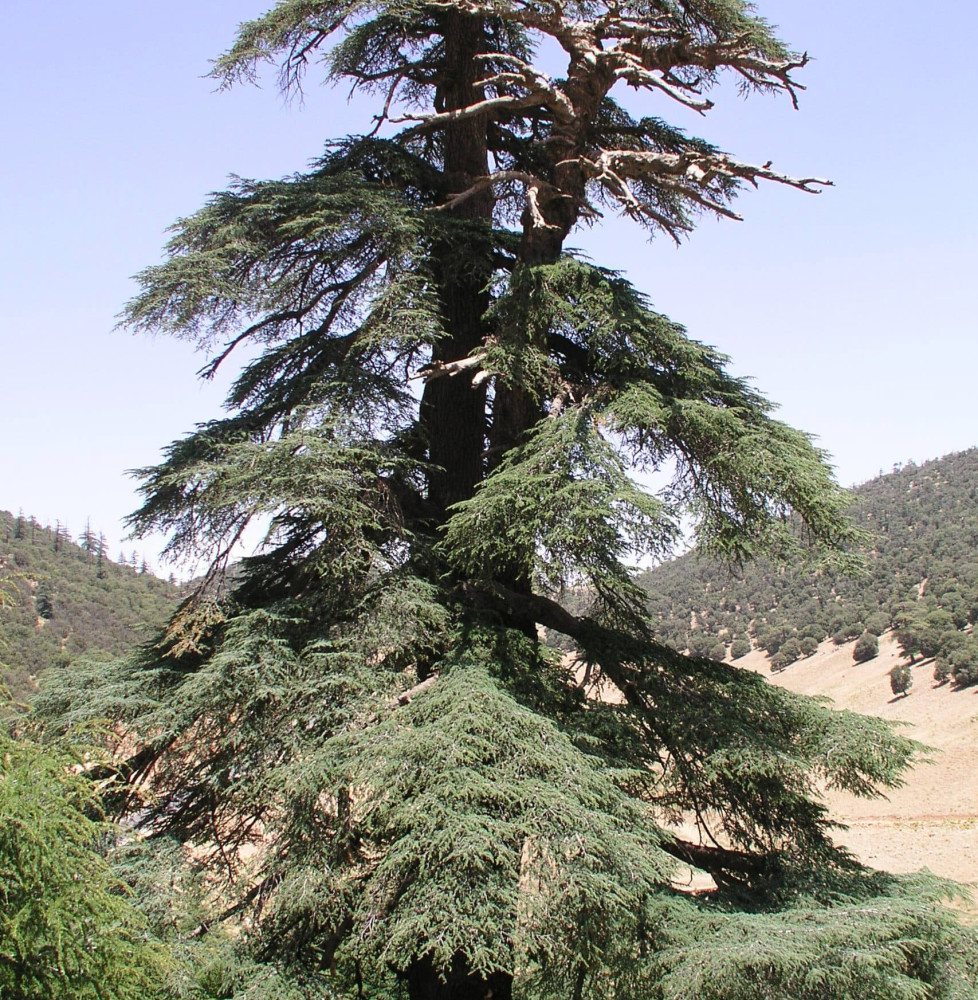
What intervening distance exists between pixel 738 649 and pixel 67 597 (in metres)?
35.9

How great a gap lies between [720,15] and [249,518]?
7.23m

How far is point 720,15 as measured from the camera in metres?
9.35

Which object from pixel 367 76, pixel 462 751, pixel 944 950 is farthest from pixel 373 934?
pixel 367 76

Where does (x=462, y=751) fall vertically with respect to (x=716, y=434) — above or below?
below

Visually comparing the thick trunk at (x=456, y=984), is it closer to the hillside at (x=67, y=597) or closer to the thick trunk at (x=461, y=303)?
the thick trunk at (x=461, y=303)

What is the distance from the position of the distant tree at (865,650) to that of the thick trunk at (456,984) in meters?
39.5

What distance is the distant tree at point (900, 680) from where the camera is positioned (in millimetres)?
37125

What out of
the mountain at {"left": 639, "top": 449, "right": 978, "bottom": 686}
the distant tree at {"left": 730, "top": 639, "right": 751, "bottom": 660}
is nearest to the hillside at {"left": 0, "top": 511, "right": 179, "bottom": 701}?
the mountain at {"left": 639, "top": 449, "right": 978, "bottom": 686}

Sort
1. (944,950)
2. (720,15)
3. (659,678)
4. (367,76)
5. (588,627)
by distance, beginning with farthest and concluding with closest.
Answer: (367,76) → (720,15) → (588,627) → (659,678) → (944,950)

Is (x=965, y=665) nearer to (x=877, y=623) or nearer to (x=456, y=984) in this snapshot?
(x=877, y=623)

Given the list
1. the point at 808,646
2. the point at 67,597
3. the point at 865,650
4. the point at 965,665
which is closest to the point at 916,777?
the point at 965,665

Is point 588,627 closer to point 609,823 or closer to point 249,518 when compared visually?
point 609,823

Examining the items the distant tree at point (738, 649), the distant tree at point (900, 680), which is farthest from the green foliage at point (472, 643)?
the distant tree at point (738, 649)

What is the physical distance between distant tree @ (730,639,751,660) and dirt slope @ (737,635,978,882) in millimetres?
1038
